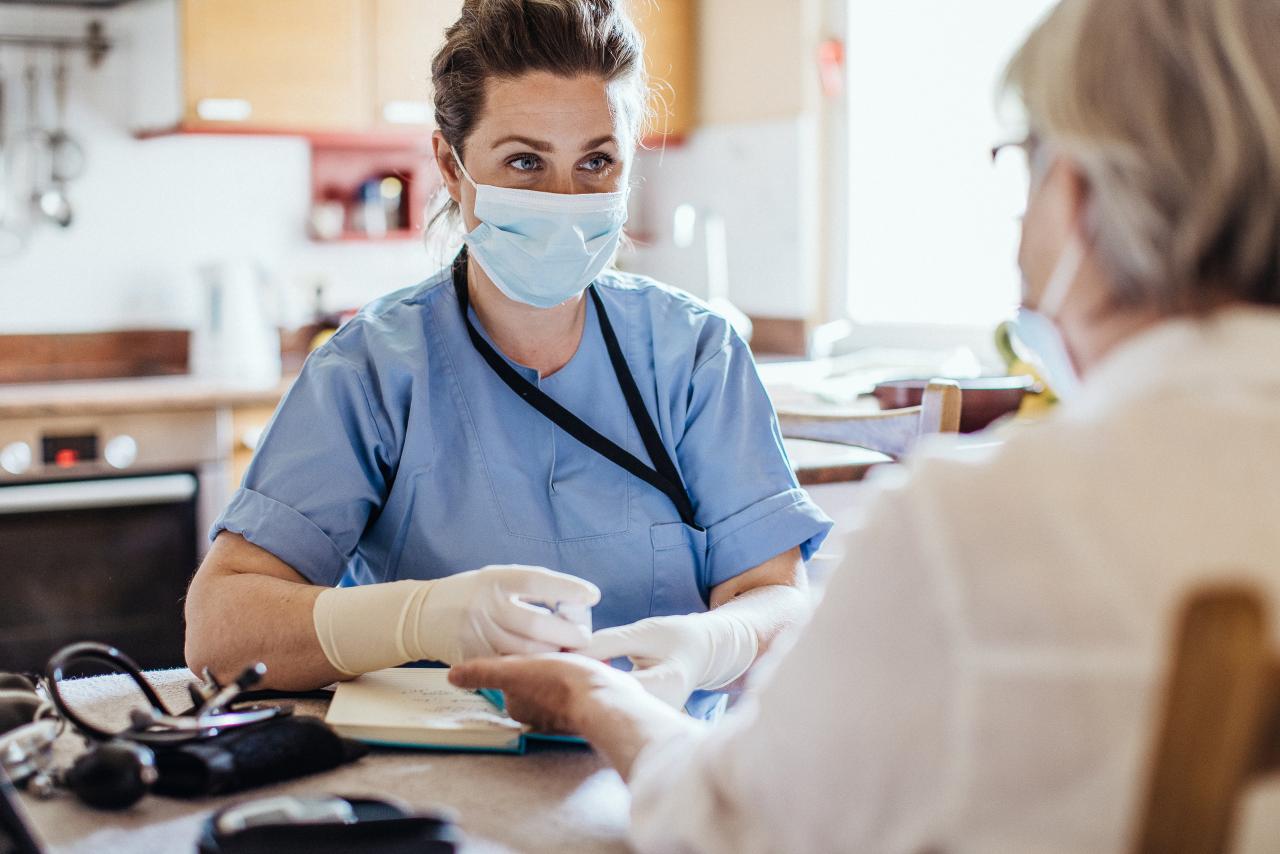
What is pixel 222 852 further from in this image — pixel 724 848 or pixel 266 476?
pixel 266 476

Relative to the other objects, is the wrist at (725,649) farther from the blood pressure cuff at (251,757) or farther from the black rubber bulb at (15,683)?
the black rubber bulb at (15,683)

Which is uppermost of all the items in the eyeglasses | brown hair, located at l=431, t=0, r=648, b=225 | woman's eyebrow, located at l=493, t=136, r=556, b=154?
brown hair, located at l=431, t=0, r=648, b=225

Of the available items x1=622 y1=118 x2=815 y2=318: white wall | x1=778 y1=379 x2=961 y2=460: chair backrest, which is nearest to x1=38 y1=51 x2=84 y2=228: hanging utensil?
x1=622 y1=118 x2=815 y2=318: white wall

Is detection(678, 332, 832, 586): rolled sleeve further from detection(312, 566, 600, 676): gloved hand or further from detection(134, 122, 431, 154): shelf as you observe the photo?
detection(134, 122, 431, 154): shelf

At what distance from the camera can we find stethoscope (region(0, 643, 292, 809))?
89cm

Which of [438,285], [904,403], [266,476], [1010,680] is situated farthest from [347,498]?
[904,403]

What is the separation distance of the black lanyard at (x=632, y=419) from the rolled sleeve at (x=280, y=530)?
0.28m

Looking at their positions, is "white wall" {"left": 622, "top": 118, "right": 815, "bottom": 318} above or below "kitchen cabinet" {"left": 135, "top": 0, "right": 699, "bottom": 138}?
below

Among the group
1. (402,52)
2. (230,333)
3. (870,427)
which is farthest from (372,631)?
(402,52)

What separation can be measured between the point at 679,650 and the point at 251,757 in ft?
1.37

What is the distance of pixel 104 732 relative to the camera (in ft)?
3.19

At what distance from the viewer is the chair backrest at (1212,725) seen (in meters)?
0.47

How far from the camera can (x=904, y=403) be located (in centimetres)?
233

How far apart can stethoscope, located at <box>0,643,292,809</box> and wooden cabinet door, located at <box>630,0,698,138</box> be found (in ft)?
9.75
